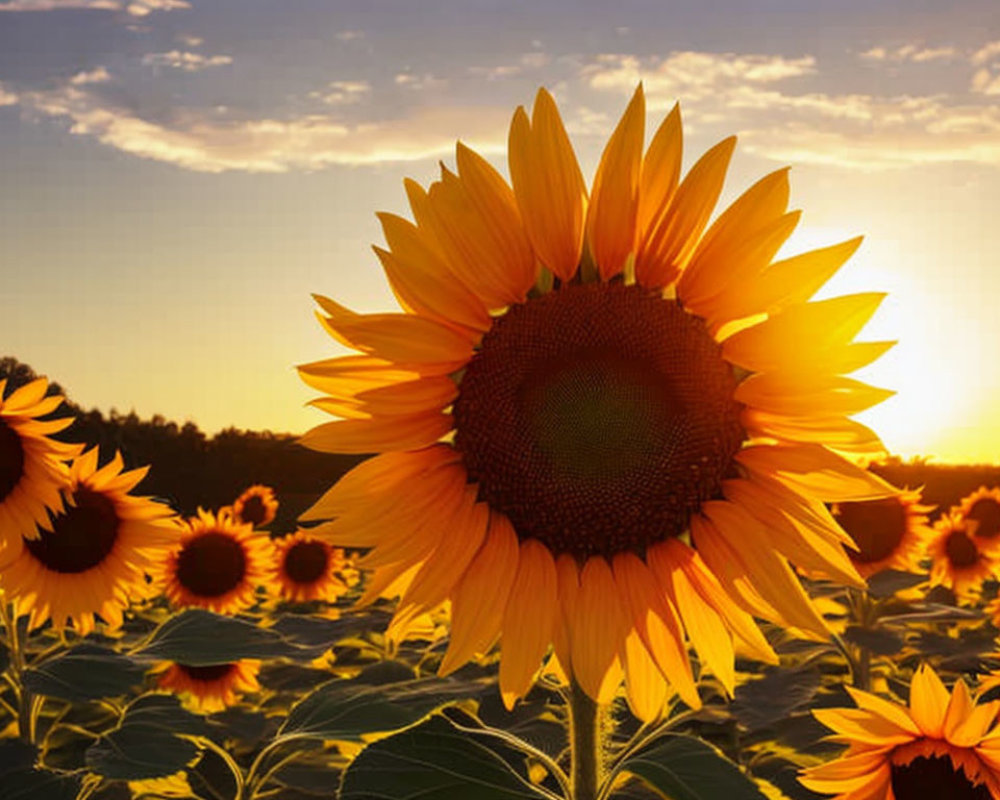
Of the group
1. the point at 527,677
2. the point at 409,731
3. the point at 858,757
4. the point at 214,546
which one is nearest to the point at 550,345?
the point at 527,677

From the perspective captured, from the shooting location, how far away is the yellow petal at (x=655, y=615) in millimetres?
1973

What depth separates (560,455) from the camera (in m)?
2.03

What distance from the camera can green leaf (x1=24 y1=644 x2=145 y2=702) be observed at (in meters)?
3.20

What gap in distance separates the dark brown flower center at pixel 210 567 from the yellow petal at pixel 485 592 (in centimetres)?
541

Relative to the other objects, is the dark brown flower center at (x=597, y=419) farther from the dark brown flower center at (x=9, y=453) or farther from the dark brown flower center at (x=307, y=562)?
the dark brown flower center at (x=307, y=562)

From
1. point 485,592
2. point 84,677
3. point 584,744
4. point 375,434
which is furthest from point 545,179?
point 84,677

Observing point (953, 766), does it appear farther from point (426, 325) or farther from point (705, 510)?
point (426, 325)

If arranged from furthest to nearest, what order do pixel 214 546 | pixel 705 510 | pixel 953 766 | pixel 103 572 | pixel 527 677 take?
pixel 214 546
pixel 103 572
pixel 953 766
pixel 705 510
pixel 527 677

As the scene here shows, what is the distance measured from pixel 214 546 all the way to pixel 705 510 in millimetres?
5693

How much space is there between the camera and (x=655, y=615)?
6.57 ft

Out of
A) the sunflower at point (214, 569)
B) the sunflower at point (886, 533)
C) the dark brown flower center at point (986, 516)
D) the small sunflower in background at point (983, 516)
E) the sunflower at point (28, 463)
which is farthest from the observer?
the dark brown flower center at point (986, 516)

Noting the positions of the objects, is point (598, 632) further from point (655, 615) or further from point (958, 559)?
point (958, 559)

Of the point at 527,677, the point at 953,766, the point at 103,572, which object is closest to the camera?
the point at 527,677

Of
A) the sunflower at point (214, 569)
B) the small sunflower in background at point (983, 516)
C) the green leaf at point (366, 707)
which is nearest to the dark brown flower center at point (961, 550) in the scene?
the small sunflower in background at point (983, 516)
